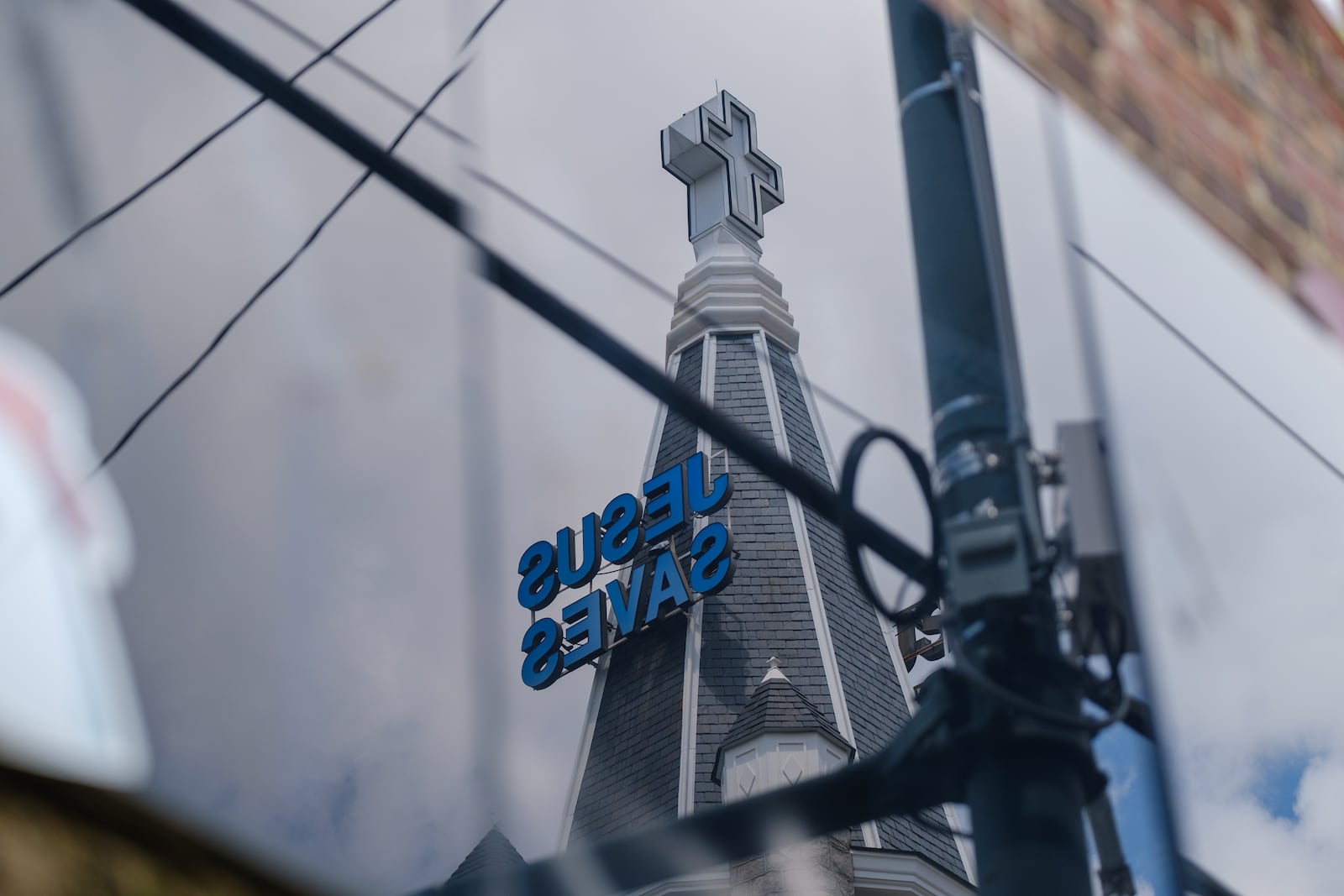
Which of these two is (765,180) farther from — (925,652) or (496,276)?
(496,276)

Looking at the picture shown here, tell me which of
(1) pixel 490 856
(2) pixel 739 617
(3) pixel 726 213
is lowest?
(1) pixel 490 856

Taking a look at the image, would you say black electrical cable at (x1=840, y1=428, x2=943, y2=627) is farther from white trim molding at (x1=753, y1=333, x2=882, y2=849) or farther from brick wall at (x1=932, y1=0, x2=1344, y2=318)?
white trim molding at (x1=753, y1=333, x2=882, y2=849)

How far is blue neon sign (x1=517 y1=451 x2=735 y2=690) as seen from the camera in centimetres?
2544

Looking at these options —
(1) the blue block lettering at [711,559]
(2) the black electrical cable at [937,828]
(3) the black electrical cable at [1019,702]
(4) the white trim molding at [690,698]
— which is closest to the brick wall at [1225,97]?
(3) the black electrical cable at [1019,702]

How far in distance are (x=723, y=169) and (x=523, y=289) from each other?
1112 inches

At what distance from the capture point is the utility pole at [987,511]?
2801 millimetres

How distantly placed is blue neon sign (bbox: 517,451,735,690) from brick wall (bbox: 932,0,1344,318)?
850 inches

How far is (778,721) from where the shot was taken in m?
18.8

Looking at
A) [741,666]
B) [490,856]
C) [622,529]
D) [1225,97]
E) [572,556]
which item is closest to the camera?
[1225,97]

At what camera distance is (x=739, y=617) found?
24.8 meters

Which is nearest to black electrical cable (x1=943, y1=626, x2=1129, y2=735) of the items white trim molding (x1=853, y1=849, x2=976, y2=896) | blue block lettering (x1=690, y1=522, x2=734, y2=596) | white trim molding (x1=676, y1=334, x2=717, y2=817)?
white trim molding (x1=853, y1=849, x2=976, y2=896)

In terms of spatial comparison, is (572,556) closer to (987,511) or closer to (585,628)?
(585,628)

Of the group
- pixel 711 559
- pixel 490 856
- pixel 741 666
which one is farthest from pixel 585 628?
pixel 490 856

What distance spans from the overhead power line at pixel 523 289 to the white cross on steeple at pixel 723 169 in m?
26.1
